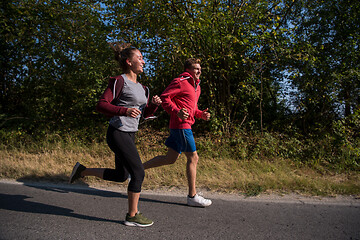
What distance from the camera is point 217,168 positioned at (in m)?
4.87

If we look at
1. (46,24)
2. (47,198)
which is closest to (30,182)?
(47,198)

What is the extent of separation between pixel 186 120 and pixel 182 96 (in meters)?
0.36

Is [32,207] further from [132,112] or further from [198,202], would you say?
[198,202]

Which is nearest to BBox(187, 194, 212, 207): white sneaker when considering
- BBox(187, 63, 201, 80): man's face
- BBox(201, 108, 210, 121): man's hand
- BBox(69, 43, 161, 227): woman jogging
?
BBox(69, 43, 161, 227): woman jogging

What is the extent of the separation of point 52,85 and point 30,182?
430 cm

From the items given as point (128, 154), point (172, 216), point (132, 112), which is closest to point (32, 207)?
point (128, 154)

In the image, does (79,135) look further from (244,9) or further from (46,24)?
(244,9)

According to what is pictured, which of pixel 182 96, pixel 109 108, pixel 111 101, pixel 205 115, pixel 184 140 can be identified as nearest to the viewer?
pixel 109 108

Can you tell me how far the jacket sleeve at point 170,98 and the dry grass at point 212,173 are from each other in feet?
5.20

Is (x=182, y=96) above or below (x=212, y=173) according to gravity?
above

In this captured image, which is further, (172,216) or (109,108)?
(172,216)

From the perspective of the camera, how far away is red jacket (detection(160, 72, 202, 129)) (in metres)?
3.36

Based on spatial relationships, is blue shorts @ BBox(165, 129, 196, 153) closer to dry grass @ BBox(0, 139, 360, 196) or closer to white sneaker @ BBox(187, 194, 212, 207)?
white sneaker @ BBox(187, 194, 212, 207)

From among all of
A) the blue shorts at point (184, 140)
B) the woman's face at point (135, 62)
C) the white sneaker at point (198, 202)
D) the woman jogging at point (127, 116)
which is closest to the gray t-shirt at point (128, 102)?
the woman jogging at point (127, 116)
